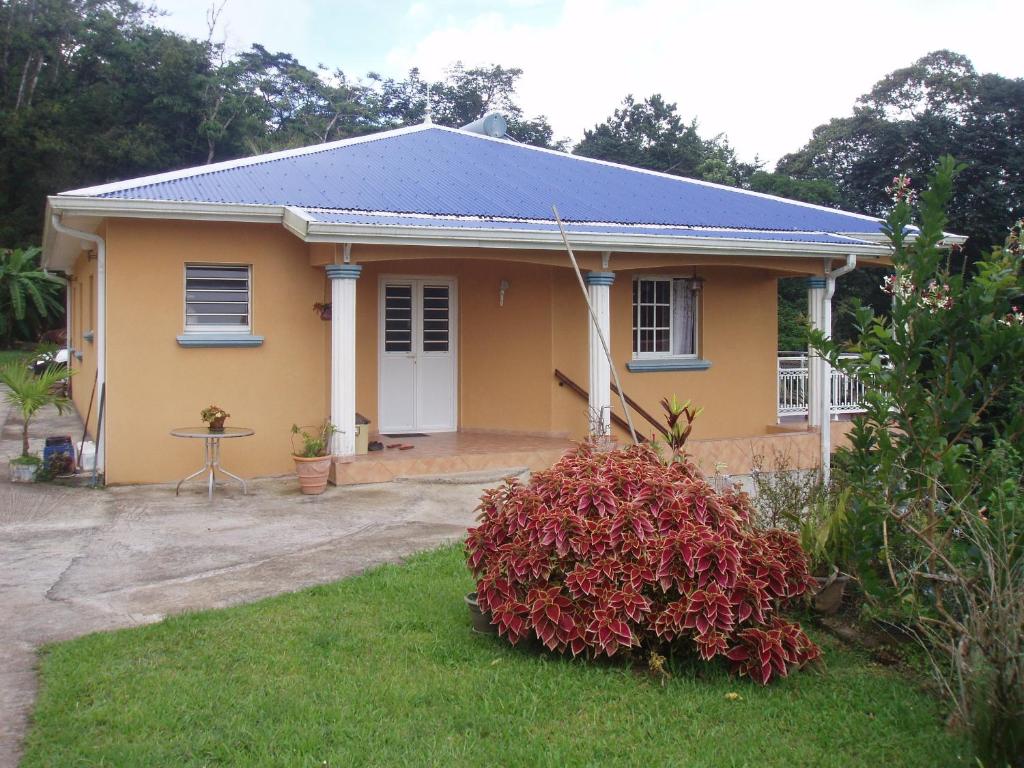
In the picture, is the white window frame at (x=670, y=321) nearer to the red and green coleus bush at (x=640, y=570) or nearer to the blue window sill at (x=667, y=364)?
the blue window sill at (x=667, y=364)

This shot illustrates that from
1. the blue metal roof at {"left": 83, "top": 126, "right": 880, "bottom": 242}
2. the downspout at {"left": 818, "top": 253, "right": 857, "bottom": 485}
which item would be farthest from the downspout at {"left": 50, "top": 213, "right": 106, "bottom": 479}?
the downspout at {"left": 818, "top": 253, "right": 857, "bottom": 485}

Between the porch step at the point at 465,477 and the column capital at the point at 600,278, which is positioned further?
the column capital at the point at 600,278

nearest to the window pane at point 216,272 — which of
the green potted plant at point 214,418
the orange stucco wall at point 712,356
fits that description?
the green potted plant at point 214,418

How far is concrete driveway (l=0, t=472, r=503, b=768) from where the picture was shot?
18.7 feet

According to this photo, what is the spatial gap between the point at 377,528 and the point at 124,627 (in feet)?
9.90

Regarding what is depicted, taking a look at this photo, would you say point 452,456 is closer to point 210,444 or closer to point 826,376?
point 210,444

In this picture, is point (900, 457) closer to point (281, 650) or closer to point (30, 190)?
point (281, 650)

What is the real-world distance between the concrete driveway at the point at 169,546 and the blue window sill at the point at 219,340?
4.92ft

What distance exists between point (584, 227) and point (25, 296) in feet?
77.7

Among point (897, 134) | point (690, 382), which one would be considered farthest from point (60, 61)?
point (690, 382)

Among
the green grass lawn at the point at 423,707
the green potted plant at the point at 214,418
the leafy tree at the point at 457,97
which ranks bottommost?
the green grass lawn at the point at 423,707

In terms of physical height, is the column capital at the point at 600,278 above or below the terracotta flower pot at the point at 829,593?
above

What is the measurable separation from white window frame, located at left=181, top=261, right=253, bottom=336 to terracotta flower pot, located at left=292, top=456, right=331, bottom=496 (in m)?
1.78

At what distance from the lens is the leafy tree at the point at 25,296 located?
90.1 ft
